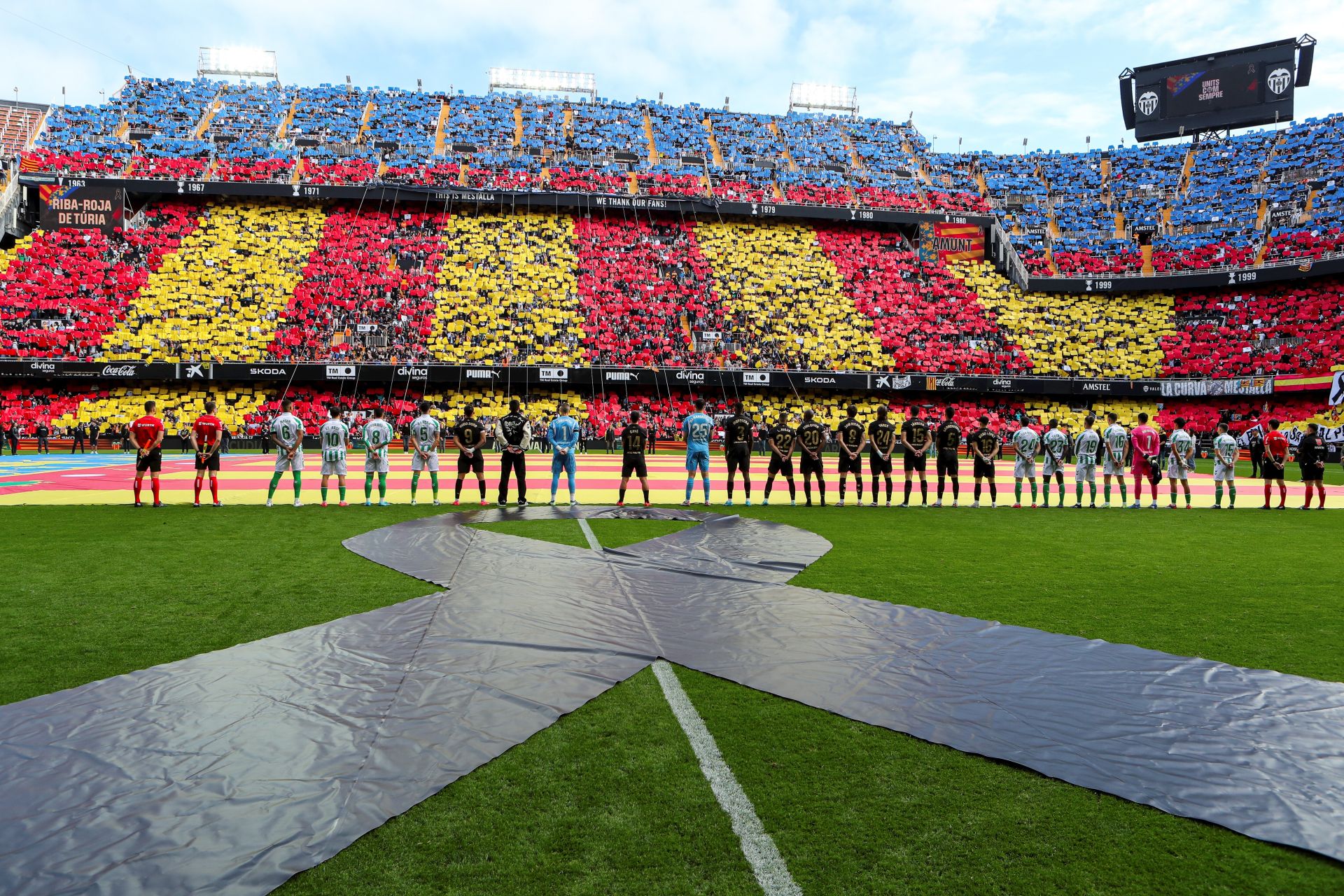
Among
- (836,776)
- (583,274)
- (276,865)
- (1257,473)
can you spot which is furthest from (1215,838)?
(583,274)

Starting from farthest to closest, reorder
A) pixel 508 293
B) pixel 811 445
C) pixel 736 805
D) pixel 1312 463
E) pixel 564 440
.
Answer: pixel 508 293, pixel 1312 463, pixel 811 445, pixel 564 440, pixel 736 805

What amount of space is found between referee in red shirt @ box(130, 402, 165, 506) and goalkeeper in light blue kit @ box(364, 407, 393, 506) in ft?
10.2

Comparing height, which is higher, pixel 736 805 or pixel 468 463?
pixel 468 463

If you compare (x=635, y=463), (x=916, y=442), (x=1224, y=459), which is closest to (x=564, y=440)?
(x=635, y=463)

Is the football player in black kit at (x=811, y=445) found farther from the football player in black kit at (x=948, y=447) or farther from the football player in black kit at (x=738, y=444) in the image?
the football player in black kit at (x=948, y=447)

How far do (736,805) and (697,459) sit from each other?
10.3m

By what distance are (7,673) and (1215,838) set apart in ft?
21.6

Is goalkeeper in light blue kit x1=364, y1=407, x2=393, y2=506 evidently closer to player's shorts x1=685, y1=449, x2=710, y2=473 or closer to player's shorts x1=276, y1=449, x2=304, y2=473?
player's shorts x1=276, y1=449, x2=304, y2=473

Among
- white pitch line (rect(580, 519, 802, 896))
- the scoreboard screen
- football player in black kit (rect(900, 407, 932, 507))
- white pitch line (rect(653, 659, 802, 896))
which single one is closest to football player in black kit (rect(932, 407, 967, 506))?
football player in black kit (rect(900, 407, 932, 507))

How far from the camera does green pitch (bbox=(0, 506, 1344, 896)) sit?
275cm

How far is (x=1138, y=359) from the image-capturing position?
38.2 metres

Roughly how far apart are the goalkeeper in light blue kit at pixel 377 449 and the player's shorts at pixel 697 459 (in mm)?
5329

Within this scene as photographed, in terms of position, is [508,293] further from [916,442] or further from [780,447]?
[916,442]

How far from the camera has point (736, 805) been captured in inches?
126
